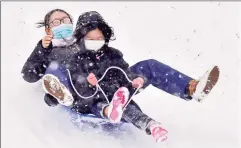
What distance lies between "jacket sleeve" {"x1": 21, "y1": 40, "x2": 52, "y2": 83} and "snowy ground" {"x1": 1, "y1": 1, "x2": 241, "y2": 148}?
0.57 ft

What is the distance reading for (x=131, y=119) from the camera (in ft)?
13.1

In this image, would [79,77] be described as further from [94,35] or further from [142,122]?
[142,122]

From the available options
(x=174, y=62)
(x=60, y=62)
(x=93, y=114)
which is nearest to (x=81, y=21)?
(x=60, y=62)

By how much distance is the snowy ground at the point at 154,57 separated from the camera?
4.20m

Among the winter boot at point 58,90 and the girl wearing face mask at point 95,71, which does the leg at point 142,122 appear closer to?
the girl wearing face mask at point 95,71

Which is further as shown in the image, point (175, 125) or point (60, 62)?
point (175, 125)

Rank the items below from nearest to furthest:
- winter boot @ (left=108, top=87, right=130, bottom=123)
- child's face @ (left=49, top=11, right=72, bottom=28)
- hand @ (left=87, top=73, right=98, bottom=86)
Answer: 1. winter boot @ (left=108, top=87, right=130, bottom=123)
2. hand @ (left=87, top=73, right=98, bottom=86)
3. child's face @ (left=49, top=11, right=72, bottom=28)

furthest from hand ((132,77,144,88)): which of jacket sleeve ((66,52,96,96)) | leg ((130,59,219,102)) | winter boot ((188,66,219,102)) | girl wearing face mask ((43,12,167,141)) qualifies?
winter boot ((188,66,219,102))

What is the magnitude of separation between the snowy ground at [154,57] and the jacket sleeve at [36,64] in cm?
17

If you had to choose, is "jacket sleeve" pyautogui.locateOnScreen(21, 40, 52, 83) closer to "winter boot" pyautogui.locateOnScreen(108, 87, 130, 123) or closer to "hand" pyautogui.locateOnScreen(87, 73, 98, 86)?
"hand" pyautogui.locateOnScreen(87, 73, 98, 86)

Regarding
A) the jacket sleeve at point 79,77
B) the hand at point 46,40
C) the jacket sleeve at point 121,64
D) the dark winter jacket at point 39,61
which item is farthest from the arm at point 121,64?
the hand at point 46,40

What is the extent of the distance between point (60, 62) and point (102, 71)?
1.05 feet

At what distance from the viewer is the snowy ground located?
13.8ft

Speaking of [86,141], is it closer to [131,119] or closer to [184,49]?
[131,119]
